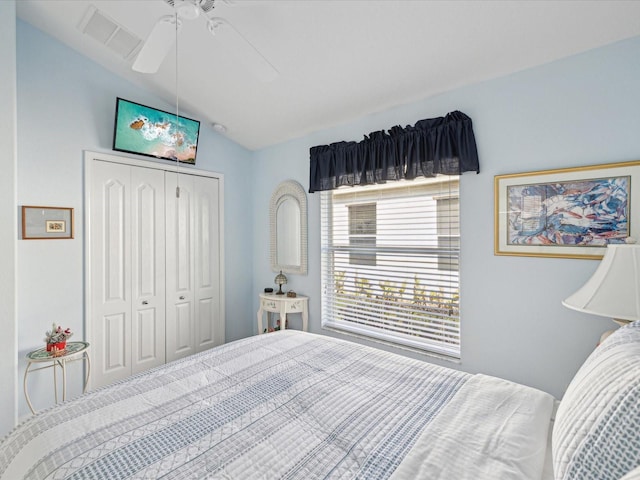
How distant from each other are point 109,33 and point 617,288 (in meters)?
3.48

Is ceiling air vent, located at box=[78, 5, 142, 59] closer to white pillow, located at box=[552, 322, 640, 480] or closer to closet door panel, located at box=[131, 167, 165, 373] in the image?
closet door panel, located at box=[131, 167, 165, 373]

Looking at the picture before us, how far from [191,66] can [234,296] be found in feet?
7.80

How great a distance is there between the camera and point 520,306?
6.79 ft

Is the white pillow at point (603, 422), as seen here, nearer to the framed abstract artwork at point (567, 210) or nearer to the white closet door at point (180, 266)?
the framed abstract artwork at point (567, 210)

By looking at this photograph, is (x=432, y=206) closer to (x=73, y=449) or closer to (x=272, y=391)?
(x=272, y=391)

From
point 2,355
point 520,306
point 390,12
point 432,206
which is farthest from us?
point 432,206

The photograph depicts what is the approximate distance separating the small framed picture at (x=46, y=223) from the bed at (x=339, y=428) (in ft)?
5.38

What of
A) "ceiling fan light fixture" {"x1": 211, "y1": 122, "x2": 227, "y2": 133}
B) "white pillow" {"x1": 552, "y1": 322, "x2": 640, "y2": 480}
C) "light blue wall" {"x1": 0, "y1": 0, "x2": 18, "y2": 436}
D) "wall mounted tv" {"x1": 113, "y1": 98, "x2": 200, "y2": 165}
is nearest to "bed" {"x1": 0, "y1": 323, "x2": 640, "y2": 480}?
"white pillow" {"x1": 552, "y1": 322, "x2": 640, "y2": 480}

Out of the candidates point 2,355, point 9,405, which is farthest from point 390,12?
point 9,405

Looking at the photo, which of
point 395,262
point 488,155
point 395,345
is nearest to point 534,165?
point 488,155

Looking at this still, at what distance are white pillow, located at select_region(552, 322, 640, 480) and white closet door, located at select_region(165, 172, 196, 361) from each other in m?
3.12

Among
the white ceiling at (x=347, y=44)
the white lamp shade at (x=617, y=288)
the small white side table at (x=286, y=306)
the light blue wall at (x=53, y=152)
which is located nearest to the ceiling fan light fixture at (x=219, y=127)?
the white ceiling at (x=347, y=44)

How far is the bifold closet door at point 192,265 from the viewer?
315 cm

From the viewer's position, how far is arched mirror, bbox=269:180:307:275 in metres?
3.31
